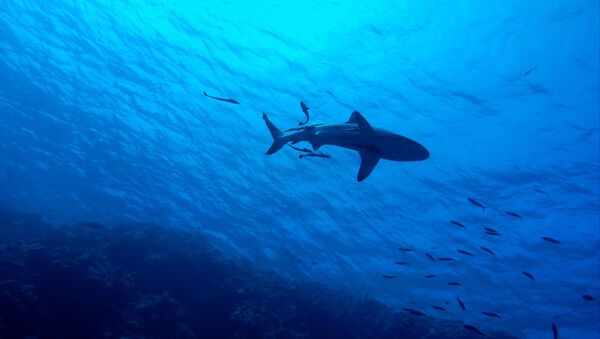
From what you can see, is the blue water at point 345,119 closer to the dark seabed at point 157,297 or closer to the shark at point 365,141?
the dark seabed at point 157,297

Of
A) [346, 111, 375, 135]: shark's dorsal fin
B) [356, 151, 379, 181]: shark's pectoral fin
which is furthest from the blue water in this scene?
[346, 111, 375, 135]: shark's dorsal fin

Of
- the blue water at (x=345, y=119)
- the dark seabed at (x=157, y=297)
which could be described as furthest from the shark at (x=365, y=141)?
the dark seabed at (x=157, y=297)

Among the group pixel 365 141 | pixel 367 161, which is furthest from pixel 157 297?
pixel 365 141

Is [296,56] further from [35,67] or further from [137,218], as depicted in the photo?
[137,218]

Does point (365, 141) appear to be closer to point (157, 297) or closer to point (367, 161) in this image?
point (367, 161)

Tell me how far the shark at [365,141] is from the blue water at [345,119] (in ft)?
23.5

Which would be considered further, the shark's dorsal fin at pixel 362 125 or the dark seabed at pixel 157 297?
the dark seabed at pixel 157 297

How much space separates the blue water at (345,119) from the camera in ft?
45.8

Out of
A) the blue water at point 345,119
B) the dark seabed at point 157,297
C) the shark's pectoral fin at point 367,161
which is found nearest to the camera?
the shark's pectoral fin at point 367,161

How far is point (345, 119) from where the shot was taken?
18.8 meters

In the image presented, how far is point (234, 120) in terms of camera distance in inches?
838

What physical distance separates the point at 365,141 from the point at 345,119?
1291 centimetres

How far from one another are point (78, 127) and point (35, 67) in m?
5.32

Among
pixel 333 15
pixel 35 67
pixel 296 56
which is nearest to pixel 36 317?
pixel 296 56
